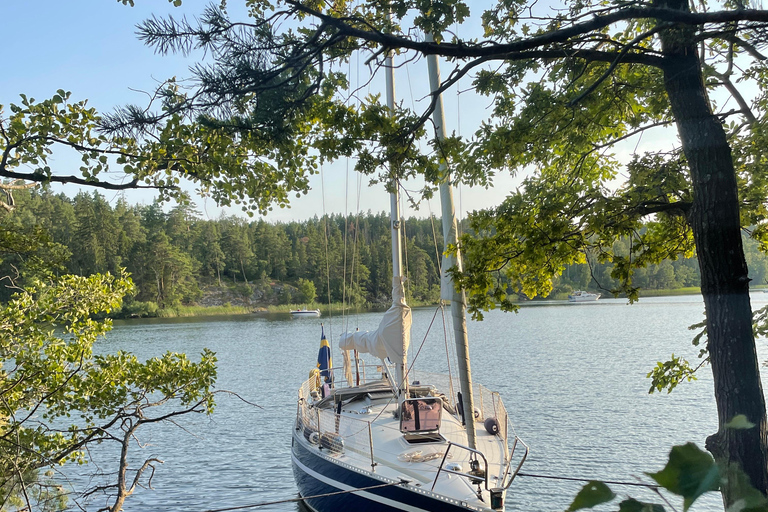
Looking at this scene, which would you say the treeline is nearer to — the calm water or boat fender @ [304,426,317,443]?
the calm water

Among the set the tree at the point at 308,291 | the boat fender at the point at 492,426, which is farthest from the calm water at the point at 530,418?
the tree at the point at 308,291

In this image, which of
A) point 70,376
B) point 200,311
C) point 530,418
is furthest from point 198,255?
point 70,376

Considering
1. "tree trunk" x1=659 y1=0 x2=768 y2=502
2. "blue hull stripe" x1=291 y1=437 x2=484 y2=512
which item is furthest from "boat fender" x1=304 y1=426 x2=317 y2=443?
"tree trunk" x1=659 y1=0 x2=768 y2=502

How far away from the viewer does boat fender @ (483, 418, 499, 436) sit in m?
10.1

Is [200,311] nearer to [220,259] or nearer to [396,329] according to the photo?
[220,259]

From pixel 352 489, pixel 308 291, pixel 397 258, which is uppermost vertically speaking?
pixel 308 291

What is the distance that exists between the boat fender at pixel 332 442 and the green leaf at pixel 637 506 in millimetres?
9360

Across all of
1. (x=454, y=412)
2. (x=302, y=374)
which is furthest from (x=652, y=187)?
(x=302, y=374)

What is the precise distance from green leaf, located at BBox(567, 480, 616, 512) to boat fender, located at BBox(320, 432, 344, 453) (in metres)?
9.36

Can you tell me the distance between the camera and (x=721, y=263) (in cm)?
451

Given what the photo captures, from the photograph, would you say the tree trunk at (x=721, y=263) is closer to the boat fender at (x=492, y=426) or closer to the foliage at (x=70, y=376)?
the foliage at (x=70, y=376)

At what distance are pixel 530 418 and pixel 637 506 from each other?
62.6 feet

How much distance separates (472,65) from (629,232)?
261cm

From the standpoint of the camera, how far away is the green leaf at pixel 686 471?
71cm
